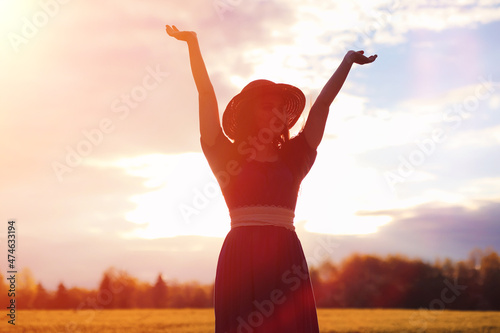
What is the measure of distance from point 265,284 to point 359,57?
1.80m

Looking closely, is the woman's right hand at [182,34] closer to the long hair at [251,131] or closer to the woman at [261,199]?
the woman at [261,199]

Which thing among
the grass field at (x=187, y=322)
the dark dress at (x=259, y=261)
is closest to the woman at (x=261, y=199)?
the dark dress at (x=259, y=261)

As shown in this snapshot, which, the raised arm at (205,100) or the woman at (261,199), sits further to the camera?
the raised arm at (205,100)

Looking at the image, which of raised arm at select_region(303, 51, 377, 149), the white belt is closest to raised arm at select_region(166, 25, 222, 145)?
the white belt

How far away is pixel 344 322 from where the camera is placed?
63.9ft

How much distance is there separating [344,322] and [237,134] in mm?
16550

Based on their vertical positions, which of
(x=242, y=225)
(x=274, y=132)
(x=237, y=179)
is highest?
(x=274, y=132)

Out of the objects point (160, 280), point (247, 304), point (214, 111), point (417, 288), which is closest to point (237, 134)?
point (214, 111)

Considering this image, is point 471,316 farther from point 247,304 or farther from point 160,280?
point 247,304

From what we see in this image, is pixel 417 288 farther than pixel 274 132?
Yes

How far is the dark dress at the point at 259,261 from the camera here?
3.93m

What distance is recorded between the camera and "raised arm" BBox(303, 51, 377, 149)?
163 inches

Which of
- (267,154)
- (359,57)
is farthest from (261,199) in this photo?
(359,57)

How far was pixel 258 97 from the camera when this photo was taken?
4.24 meters
